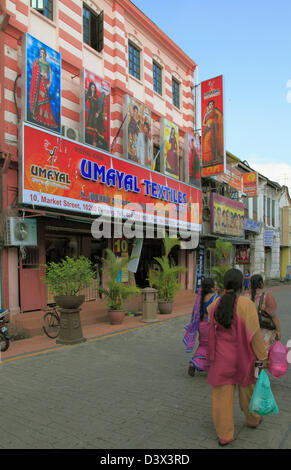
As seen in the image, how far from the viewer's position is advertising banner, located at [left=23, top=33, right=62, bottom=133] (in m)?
9.70

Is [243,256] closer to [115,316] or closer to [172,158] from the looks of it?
[172,158]

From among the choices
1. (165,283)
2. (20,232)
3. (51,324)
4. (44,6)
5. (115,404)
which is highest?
(44,6)

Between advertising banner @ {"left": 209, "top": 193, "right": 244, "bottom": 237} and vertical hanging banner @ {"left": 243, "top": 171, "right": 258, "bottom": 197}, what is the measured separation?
1301mm

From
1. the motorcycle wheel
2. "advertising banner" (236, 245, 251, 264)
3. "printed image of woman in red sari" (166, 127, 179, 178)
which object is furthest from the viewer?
"advertising banner" (236, 245, 251, 264)

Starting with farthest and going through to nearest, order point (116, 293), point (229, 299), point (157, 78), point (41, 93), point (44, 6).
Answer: point (157, 78), point (44, 6), point (116, 293), point (41, 93), point (229, 299)

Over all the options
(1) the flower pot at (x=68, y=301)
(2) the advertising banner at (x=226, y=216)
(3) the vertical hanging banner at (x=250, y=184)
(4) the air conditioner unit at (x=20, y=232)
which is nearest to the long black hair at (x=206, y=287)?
(1) the flower pot at (x=68, y=301)

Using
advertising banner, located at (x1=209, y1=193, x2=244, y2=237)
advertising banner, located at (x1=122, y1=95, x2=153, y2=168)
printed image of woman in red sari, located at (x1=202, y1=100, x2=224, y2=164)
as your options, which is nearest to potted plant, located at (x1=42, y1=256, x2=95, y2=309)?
advertising banner, located at (x1=122, y1=95, x2=153, y2=168)

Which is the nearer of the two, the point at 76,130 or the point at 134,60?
the point at 76,130

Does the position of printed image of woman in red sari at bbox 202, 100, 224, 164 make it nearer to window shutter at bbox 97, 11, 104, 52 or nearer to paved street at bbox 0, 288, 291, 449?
window shutter at bbox 97, 11, 104, 52

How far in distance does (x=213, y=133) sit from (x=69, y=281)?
493 inches

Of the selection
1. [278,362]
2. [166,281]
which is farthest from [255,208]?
[278,362]

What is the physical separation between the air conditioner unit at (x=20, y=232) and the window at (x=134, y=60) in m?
8.59

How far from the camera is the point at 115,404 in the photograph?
464 cm

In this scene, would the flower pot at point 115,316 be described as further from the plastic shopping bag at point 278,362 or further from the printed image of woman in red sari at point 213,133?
the printed image of woman in red sari at point 213,133
